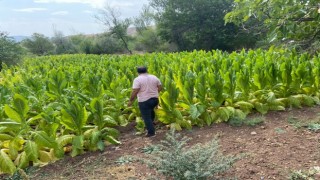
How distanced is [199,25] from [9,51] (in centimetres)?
2553

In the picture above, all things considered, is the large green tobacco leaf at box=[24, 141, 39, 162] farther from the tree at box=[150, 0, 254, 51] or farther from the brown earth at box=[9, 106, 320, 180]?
the tree at box=[150, 0, 254, 51]

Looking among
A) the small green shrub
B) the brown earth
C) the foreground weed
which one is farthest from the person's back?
the foreground weed

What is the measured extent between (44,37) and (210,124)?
59435 mm

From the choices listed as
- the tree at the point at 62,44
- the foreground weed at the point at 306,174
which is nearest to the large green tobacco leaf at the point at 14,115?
the foreground weed at the point at 306,174

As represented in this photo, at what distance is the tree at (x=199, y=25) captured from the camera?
4141cm

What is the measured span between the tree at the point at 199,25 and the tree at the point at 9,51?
22512 mm

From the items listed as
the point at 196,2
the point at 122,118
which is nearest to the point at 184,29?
the point at 196,2

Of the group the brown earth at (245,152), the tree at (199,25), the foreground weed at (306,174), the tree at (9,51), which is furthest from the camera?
the tree at (199,25)

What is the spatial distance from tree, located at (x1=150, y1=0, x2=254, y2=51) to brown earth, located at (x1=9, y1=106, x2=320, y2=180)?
36554 millimetres

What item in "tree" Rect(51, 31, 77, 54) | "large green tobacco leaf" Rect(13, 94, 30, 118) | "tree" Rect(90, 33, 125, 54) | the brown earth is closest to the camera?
the brown earth

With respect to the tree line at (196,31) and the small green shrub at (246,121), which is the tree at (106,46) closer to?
the tree line at (196,31)

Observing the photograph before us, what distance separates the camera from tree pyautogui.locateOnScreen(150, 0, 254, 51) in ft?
136

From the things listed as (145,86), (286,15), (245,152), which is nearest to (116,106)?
(145,86)

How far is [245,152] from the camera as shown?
434 cm
